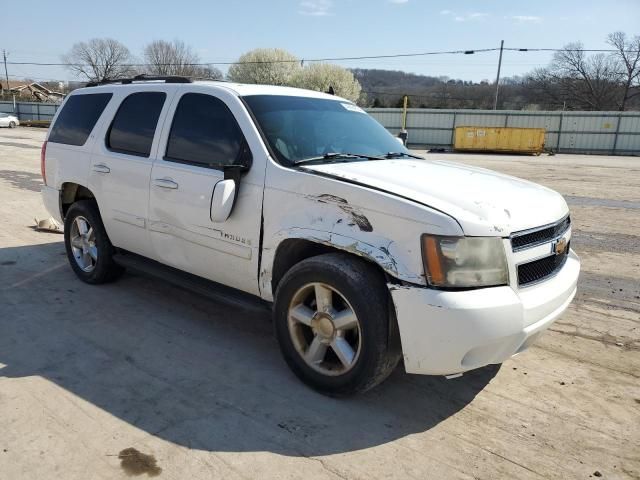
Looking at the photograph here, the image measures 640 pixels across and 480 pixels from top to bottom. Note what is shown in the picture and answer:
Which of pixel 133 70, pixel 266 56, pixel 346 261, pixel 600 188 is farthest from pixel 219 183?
pixel 266 56

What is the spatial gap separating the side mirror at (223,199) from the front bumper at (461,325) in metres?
1.31

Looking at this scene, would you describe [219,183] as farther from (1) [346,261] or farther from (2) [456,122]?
(2) [456,122]

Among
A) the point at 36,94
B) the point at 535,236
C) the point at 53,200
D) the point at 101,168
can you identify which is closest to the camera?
the point at 535,236

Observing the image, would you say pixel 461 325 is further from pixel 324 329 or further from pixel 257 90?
pixel 257 90

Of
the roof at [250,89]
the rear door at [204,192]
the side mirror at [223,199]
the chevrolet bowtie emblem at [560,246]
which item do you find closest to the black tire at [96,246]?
the rear door at [204,192]

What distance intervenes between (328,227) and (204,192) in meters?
1.14

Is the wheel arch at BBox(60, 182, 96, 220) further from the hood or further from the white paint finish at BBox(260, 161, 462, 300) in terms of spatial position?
the hood

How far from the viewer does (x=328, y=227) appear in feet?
9.96

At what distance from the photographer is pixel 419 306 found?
2.68 m

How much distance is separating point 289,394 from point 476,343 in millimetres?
1250

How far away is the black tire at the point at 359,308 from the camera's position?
286cm

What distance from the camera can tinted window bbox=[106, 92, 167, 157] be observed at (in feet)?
14.1

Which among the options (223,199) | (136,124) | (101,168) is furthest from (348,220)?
(101,168)

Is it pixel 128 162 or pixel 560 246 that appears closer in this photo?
pixel 560 246
